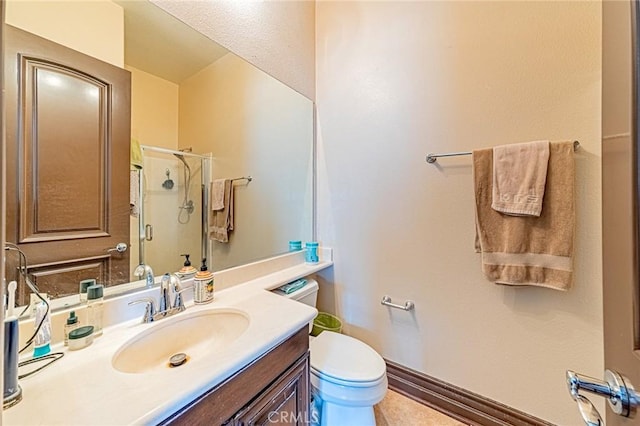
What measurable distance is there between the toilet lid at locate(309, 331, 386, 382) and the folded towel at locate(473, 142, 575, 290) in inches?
28.3

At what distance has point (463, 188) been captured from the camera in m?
1.37

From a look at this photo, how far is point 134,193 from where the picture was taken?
1045mm

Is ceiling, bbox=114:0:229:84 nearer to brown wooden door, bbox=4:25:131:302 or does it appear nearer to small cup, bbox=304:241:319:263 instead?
brown wooden door, bbox=4:25:131:302

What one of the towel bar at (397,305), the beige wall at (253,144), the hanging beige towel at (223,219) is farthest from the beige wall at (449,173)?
the hanging beige towel at (223,219)

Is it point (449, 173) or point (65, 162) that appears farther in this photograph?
point (449, 173)

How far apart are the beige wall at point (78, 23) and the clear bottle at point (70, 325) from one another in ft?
2.96

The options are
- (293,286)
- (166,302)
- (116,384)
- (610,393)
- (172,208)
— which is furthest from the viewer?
(293,286)

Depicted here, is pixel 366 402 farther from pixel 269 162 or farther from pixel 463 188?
pixel 269 162

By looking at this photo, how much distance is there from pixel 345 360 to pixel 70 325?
1.09 m

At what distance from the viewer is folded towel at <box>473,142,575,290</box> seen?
1092 millimetres

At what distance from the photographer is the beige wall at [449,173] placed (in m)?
1.12

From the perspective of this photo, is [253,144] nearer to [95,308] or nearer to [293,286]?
[293,286]

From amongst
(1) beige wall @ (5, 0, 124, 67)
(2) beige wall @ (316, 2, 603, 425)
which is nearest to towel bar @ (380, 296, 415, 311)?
(2) beige wall @ (316, 2, 603, 425)

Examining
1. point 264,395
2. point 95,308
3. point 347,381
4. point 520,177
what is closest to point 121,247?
point 95,308
